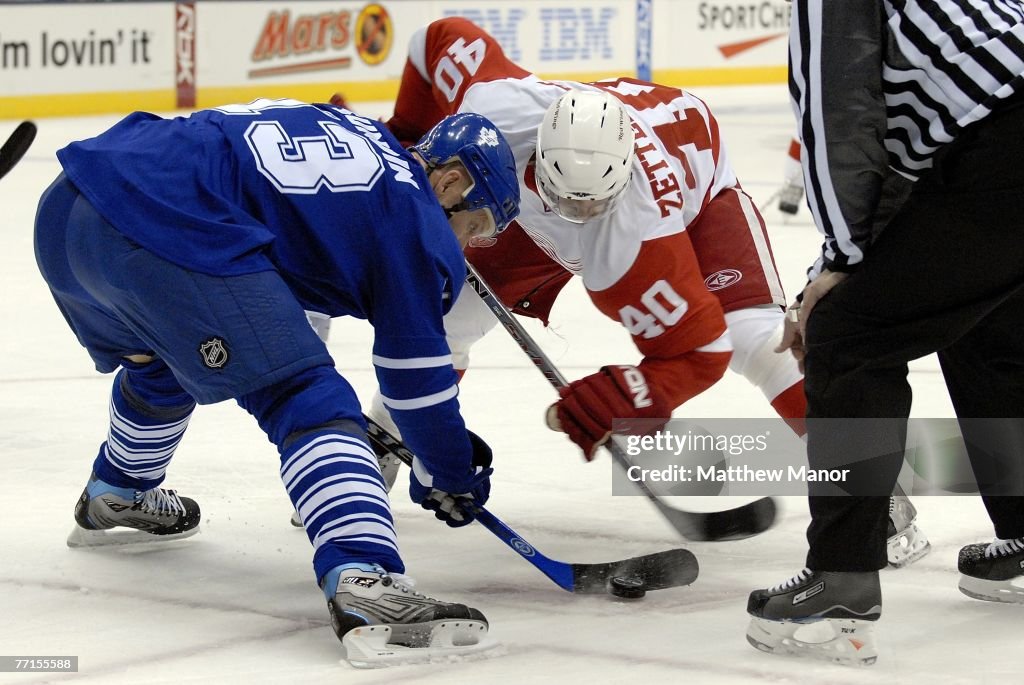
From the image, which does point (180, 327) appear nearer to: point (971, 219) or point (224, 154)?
point (224, 154)

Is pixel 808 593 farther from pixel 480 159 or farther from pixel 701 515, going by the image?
pixel 480 159

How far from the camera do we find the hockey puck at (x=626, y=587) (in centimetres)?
263

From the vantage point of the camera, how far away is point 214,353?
7.48ft

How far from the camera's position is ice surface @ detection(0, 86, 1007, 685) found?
2236 millimetres

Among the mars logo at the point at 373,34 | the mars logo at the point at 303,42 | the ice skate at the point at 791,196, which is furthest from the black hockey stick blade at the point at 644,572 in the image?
the mars logo at the point at 373,34

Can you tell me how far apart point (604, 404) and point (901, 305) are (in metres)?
0.68

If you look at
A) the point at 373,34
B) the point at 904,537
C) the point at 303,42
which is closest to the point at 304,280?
the point at 904,537

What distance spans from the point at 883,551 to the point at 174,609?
107cm

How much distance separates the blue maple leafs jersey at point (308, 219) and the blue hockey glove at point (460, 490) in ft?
0.64

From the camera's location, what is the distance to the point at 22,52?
9.18 meters

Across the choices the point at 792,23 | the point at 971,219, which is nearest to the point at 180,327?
the point at 792,23

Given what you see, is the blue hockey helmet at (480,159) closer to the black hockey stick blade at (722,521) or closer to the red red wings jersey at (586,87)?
the red red wings jersey at (586,87)

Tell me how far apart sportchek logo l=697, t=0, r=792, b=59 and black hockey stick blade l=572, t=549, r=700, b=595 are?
35.8 ft

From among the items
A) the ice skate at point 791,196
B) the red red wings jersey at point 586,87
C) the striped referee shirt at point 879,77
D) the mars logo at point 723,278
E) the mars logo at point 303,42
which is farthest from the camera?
the mars logo at point 303,42
